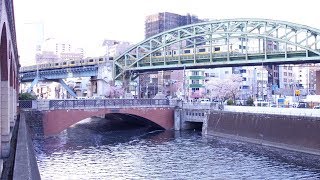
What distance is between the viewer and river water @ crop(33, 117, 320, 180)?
3244 centimetres

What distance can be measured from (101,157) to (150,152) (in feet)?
18.1

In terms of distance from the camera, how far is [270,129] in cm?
4706

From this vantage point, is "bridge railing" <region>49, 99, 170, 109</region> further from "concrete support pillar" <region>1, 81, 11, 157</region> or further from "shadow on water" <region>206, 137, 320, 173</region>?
"concrete support pillar" <region>1, 81, 11, 157</region>

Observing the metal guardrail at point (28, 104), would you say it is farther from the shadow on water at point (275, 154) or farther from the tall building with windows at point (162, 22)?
the tall building with windows at point (162, 22)

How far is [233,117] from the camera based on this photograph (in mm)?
55031

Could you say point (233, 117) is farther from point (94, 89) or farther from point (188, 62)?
point (94, 89)

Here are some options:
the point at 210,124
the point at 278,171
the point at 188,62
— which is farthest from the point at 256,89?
the point at 278,171

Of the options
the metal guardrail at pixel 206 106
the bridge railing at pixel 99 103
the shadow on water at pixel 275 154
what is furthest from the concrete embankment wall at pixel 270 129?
the bridge railing at pixel 99 103

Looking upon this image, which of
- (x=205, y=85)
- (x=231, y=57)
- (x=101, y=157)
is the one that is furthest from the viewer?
(x=205, y=85)

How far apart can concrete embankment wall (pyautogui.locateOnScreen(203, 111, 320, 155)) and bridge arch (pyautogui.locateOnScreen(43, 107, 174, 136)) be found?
27.2 feet

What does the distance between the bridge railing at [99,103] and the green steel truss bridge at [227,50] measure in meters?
19.0

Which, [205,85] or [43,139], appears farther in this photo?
[205,85]

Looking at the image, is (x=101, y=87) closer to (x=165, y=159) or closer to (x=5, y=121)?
(x=165, y=159)

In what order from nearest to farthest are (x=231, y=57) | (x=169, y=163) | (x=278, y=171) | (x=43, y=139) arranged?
(x=278, y=171) < (x=169, y=163) < (x=43, y=139) < (x=231, y=57)
